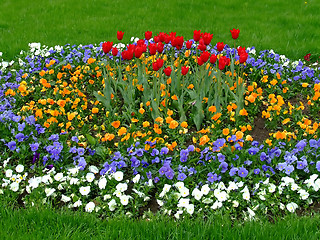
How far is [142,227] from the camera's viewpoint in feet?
9.19

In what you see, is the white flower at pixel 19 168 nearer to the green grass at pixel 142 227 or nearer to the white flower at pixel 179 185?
the green grass at pixel 142 227

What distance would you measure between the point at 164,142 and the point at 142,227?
3.90 ft

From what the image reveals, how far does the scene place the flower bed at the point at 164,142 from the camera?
3.15 meters

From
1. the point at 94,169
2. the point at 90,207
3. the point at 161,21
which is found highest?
the point at 161,21

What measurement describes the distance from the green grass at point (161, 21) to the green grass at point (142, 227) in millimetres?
4014

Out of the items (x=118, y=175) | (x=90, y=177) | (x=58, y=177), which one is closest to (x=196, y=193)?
(x=118, y=175)

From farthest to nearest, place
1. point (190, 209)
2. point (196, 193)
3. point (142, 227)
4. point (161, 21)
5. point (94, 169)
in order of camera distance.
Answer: point (161, 21), point (94, 169), point (196, 193), point (190, 209), point (142, 227)

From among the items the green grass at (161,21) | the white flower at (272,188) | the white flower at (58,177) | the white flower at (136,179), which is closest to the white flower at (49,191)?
the white flower at (58,177)

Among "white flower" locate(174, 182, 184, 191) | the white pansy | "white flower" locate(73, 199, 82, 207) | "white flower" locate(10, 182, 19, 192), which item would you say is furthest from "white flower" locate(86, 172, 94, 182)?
"white flower" locate(174, 182, 184, 191)

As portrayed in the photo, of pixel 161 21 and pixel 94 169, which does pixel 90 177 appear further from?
pixel 161 21

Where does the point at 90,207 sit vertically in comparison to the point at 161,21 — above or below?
below

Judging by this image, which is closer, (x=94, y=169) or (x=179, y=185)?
(x=179, y=185)

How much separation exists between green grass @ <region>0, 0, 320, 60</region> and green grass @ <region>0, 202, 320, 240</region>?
4014mm

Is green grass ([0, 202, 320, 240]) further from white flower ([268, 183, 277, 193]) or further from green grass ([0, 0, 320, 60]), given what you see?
green grass ([0, 0, 320, 60])
